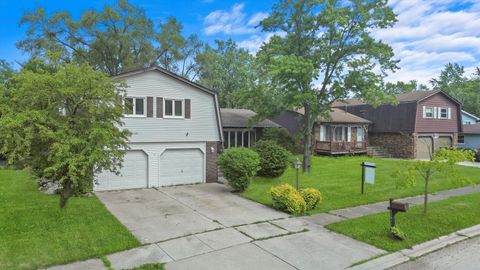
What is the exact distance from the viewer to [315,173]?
18.5 meters

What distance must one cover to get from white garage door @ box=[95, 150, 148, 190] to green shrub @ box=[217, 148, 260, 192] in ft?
13.3

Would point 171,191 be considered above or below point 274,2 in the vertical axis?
below

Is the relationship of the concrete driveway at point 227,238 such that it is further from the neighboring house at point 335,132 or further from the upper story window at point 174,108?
the neighboring house at point 335,132

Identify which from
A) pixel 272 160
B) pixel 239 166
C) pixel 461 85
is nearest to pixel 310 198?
pixel 239 166

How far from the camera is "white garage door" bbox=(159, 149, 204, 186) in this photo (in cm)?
1574

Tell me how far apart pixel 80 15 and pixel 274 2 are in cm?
1988

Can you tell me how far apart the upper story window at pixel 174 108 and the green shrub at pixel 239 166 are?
3.73 m

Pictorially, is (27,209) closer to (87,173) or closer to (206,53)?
(87,173)

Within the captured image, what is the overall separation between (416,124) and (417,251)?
23524 mm

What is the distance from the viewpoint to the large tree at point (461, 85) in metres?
51.0

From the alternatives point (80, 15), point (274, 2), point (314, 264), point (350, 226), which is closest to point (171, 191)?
point (350, 226)

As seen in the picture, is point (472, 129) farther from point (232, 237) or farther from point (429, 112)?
point (232, 237)

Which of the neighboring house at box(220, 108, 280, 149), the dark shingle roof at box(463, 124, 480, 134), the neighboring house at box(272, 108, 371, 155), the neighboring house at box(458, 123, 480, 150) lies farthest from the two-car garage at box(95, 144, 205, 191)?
the dark shingle roof at box(463, 124, 480, 134)

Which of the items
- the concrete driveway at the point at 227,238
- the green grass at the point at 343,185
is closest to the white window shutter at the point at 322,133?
the green grass at the point at 343,185
